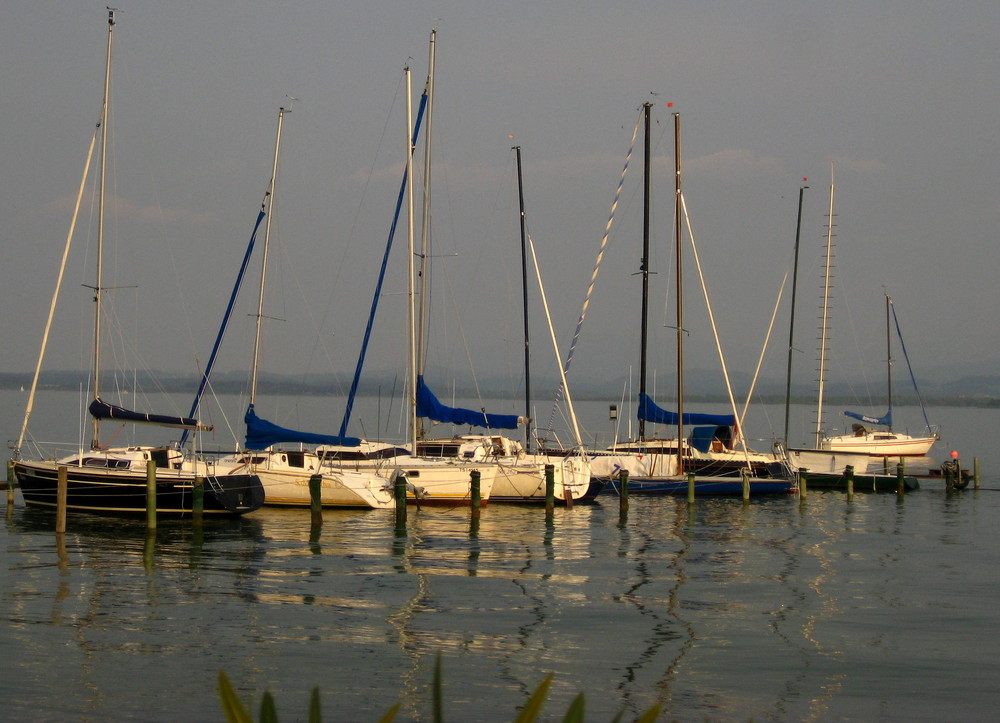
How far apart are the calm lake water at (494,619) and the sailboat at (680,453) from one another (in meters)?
8.27

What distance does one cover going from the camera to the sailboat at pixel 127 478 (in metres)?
30.0

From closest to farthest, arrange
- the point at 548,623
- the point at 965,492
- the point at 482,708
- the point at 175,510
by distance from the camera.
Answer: the point at 482,708 → the point at 548,623 → the point at 175,510 → the point at 965,492

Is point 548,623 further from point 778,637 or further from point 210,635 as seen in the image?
point 210,635

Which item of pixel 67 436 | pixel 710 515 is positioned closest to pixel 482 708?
pixel 710 515

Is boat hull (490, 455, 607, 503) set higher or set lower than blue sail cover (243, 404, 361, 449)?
lower

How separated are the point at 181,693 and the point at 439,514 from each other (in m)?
18.9

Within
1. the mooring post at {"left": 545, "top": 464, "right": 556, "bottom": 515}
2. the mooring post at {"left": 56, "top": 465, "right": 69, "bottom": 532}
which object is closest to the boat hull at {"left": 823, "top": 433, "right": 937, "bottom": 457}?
the mooring post at {"left": 545, "top": 464, "right": 556, "bottom": 515}

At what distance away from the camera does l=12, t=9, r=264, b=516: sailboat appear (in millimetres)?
29969

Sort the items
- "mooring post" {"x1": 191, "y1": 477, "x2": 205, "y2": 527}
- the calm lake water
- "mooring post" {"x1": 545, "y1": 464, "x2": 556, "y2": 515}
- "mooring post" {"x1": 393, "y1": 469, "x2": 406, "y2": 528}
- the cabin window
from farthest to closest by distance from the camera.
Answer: "mooring post" {"x1": 545, "y1": 464, "x2": 556, "y2": 515} < the cabin window < "mooring post" {"x1": 393, "y1": 469, "x2": 406, "y2": 528} < "mooring post" {"x1": 191, "y1": 477, "x2": 205, "y2": 527} < the calm lake water

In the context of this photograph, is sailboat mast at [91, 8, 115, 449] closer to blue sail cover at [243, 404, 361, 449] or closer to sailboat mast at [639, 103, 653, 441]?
blue sail cover at [243, 404, 361, 449]

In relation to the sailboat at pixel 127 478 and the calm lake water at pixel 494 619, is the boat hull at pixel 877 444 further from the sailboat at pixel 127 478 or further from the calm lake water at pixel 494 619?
the sailboat at pixel 127 478

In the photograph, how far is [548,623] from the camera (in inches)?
703

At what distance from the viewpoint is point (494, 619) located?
1808 cm

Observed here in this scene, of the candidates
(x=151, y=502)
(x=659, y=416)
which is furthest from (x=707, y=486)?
(x=151, y=502)
